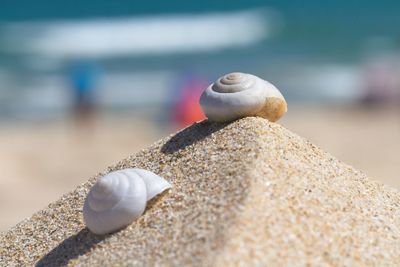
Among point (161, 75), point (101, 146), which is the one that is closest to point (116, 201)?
point (101, 146)

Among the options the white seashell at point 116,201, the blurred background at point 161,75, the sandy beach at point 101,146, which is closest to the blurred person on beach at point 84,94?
the blurred background at point 161,75

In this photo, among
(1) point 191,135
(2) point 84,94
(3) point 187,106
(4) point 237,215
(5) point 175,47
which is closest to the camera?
(4) point 237,215

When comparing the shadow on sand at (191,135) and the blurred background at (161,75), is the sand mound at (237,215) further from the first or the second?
the blurred background at (161,75)

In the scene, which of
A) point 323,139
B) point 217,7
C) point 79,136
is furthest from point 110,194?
point 217,7

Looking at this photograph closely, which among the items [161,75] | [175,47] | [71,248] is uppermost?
[71,248]

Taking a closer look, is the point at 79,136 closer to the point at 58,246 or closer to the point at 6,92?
the point at 6,92

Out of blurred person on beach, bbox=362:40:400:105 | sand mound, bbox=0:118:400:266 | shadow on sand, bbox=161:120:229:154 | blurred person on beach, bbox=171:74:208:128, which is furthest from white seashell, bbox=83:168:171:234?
blurred person on beach, bbox=362:40:400:105

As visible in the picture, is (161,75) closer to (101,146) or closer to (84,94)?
(84,94)
